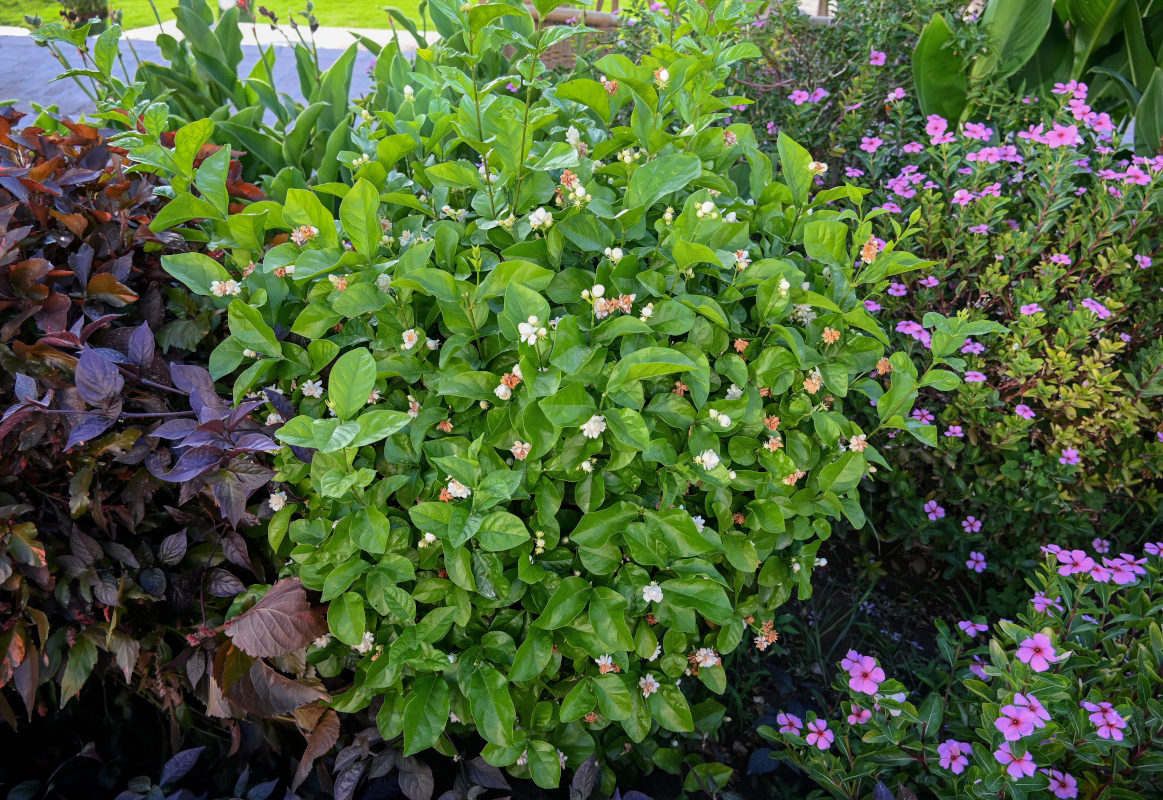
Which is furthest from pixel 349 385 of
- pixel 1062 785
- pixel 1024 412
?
pixel 1024 412

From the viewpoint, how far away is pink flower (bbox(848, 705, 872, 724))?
146 cm

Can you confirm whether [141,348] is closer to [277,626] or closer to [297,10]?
[277,626]

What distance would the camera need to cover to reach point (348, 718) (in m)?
1.55

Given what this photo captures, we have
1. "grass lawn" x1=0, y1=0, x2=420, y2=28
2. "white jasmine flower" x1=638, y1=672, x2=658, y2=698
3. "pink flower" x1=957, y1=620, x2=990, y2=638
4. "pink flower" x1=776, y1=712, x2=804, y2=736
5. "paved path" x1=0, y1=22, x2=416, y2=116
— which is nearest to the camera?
"white jasmine flower" x1=638, y1=672, x2=658, y2=698

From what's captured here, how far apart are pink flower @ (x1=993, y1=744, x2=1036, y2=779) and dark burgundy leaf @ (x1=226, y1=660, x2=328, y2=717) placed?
1088 mm

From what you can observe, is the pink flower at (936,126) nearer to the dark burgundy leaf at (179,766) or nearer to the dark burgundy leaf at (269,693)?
the dark burgundy leaf at (269,693)

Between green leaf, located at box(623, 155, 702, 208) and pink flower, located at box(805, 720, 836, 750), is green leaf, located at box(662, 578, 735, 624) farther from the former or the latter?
green leaf, located at box(623, 155, 702, 208)

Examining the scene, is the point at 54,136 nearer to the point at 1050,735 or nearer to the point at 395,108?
the point at 395,108

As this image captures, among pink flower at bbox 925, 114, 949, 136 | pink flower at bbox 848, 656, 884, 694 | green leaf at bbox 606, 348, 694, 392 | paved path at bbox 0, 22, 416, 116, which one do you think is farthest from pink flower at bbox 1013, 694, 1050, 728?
paved path at bbox 0, 22, 416, 116

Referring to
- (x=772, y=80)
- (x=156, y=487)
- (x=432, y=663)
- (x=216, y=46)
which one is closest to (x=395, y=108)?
(x=216, y=46)

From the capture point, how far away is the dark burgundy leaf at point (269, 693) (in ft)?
4.23

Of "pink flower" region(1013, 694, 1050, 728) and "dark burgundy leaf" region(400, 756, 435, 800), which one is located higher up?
"pink flower" region(1013, 694, 1050, 728)

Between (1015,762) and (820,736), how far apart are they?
34cm

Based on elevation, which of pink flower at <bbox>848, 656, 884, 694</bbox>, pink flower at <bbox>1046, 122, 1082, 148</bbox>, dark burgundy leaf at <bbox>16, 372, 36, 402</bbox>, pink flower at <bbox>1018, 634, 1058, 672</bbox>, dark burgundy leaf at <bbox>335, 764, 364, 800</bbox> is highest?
pink flower at <bbox>1046, 122, 1082, 148</bbox>
